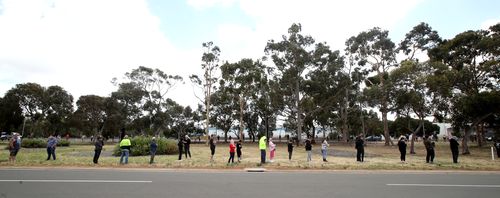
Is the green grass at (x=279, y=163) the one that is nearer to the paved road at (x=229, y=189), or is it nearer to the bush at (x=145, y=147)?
the bush at (x=145, y=147)

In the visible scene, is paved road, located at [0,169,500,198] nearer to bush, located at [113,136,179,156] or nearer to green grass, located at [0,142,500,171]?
green grass, located at [0,142,500,171]

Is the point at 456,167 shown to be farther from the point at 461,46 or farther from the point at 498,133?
the point at 498,133

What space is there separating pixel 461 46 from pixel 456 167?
78.8 ft

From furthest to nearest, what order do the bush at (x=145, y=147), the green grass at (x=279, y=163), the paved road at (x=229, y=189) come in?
the bush at (x=145, y=147) < the green grass at (x=279, y=163) < the paved road at (x=229, y=189)

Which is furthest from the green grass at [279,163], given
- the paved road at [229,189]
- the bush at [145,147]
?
the paved road at [229,189]

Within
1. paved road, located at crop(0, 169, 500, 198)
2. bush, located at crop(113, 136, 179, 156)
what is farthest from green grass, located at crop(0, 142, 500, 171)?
paved road, located at crop(0, 169, 500, 198)

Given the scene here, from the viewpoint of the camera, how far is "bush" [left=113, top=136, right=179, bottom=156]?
79.2ft

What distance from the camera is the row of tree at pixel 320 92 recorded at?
2956 centimetres

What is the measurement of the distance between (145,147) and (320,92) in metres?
26.7

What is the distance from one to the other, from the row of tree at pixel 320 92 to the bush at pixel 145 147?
18.7 metres

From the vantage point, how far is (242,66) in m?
43.7

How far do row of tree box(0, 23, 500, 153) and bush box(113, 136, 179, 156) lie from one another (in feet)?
61.3

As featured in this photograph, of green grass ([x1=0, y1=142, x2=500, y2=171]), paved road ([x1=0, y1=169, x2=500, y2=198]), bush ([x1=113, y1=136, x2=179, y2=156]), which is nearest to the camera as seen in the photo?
paved road ([x1=0, y1=169, x2=500, y2=198])

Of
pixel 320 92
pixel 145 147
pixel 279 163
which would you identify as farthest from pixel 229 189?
pixel 320 92
